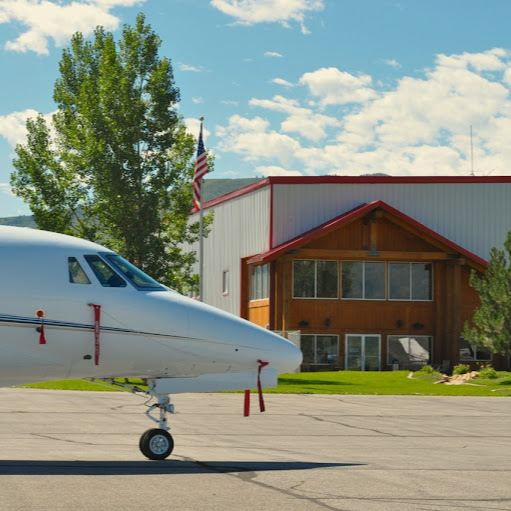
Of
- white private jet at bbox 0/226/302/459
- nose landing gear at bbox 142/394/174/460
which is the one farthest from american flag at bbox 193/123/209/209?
nose landing gear at bbox 142/394/174/460

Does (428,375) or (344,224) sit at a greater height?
(344,224)

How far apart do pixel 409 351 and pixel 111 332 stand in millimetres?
40731

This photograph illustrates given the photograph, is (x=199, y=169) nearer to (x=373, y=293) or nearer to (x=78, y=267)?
(x=373, y=293)

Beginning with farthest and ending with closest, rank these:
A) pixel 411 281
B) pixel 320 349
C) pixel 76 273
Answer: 1. pixel 411 281
2. pixel 320 349
3. pixel 76 273

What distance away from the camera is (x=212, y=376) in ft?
44.8

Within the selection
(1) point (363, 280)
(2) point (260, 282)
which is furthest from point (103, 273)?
(2) point (260, 282)

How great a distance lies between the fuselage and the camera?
1284 cm

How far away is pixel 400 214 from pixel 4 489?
4122cm

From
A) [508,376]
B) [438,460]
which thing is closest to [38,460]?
[438,460]

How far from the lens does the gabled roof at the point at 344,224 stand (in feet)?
162

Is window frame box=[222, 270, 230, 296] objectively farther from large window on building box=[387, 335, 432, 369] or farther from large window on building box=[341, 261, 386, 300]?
Result: large window on building box=[387, 335, 432, 369]

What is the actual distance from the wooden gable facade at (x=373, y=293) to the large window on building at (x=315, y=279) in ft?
0.16

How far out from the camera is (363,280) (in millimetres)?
52031

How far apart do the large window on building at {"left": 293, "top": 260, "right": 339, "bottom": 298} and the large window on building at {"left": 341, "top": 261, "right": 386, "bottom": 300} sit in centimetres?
51
